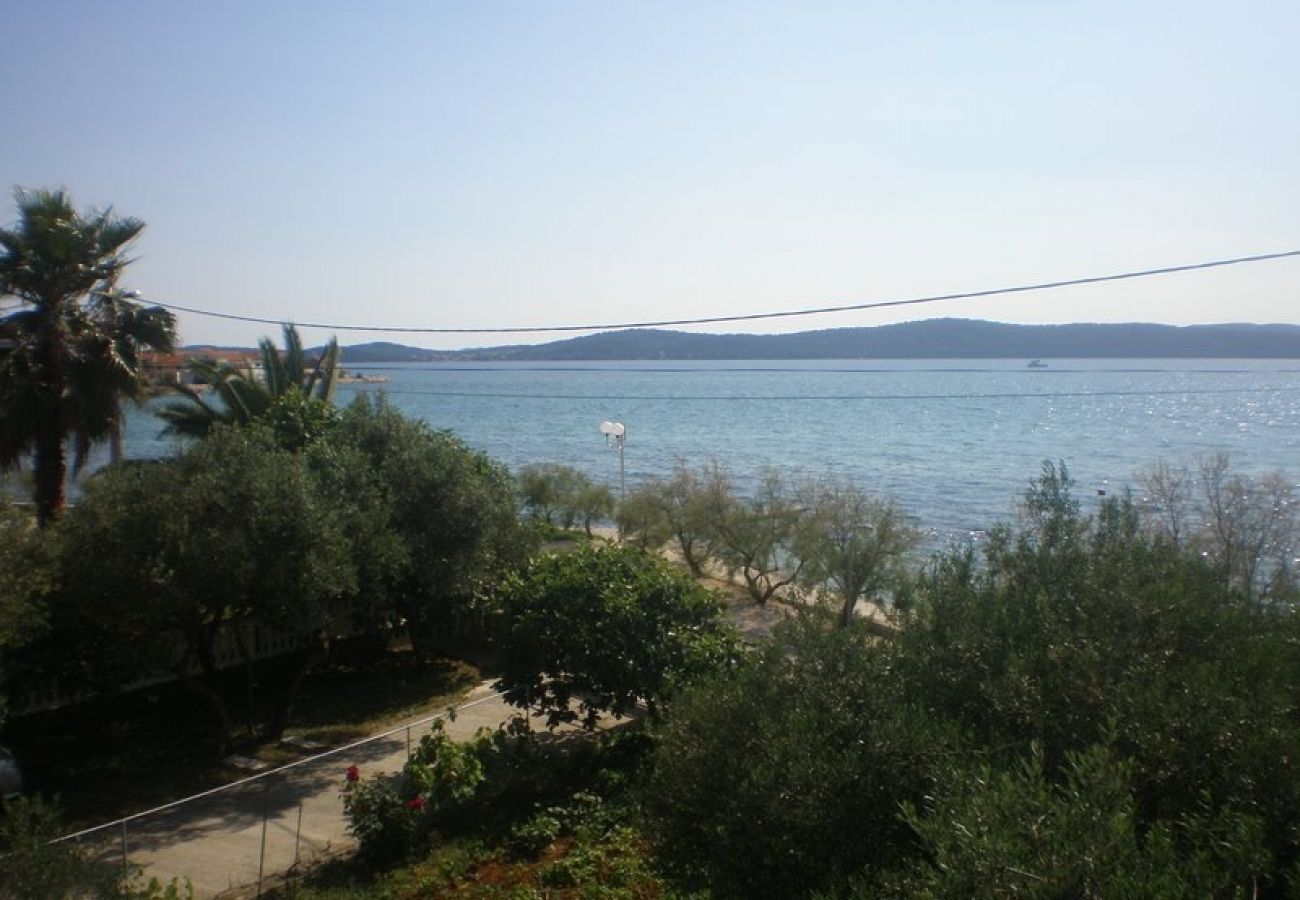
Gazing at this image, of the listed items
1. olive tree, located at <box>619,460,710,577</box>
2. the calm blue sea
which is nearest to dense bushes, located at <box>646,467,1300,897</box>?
the calm blue sea

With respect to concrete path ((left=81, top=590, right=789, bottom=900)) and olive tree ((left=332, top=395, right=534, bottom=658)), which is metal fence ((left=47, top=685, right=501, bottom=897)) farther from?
olive tree ((left=332, top=395, right=534, bottom=658))

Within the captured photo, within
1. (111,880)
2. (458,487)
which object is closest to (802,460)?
(458,487)

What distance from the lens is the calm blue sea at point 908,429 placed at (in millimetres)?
43531

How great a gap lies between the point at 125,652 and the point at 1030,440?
69372mm

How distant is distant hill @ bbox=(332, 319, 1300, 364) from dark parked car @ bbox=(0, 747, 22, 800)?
77.0 ft

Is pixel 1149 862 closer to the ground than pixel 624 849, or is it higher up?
higher up

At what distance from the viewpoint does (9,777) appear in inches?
483

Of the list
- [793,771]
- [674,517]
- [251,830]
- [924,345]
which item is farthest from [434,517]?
[924,345]

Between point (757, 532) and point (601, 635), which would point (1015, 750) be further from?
point (757, 532)

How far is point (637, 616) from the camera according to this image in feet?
43.1

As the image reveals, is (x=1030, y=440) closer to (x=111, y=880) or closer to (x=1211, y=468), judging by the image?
(x=1211, y=468)

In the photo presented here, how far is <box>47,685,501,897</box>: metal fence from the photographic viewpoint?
10.5 m

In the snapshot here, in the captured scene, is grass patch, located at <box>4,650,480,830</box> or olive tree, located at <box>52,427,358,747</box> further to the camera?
grass patch, located at <box>4,650,480,830</box>

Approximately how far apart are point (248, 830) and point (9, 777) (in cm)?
305
